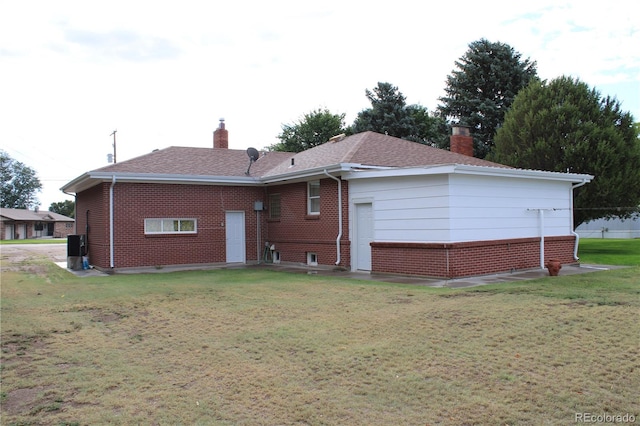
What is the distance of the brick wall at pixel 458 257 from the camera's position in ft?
42.3

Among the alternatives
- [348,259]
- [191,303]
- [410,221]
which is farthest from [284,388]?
[348,259]

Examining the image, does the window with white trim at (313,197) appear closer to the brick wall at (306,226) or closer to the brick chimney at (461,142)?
the brick wall at (306,226)

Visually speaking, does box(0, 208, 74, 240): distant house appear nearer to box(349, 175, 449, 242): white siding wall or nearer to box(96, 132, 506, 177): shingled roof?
box(96, 132, 506, 177): shingled roof

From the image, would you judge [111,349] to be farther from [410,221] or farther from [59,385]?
[410,221]

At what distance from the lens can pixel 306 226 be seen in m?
17.7

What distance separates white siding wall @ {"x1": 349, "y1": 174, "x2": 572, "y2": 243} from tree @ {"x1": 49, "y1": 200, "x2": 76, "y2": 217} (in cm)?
9354

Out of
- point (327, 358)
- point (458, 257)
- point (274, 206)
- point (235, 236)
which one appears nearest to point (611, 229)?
point (274, 206)

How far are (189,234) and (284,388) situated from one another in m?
14.0

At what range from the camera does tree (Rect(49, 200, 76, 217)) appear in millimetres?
96625

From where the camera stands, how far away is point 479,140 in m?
32.4

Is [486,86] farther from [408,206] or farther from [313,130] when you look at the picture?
[408,206]

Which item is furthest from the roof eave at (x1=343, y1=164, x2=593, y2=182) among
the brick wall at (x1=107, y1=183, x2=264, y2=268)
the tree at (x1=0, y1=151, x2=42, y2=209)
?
the tree at (x1=0, y1=151, x2=42, y2=209)

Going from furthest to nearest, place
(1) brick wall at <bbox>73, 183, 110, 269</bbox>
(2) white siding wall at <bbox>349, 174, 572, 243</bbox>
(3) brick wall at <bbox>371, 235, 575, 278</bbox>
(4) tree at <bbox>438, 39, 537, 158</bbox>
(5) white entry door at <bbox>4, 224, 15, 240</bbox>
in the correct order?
(5) white entry door at <bbox>4, 224, 15, 240</bbox>
(4) tree at <bbox>438, 39, 537, 158</bbox>
(1) brick wall at <bbox>73, 183, 110, 269</bbox>
(2) white siding wall at <bbox>349, 174, 572, 243</bbox>
(3) brick wall at <bbox>371, 235, 575, 278</bbox>

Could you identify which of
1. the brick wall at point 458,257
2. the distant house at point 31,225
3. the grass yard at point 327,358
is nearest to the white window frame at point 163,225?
the brick wall at point 458,257
